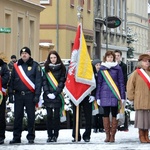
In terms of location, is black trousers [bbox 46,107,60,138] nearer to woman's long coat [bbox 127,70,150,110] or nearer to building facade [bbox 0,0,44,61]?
woman's long coat [bbox 127,70,150,110]

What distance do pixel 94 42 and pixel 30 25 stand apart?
57.5 ft

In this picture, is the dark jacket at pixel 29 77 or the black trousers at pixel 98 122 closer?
the dark jacket at pixel 29 77

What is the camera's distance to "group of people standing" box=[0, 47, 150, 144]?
55.6 ft

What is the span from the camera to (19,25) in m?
39.0

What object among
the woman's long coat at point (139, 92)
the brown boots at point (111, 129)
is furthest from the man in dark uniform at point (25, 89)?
the woman's long coat at point (139, 92)

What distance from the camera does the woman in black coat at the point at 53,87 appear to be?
1719cm

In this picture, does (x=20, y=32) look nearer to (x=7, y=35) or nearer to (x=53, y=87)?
(x=7, y=35)

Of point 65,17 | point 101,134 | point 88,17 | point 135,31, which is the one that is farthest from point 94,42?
point 101,134

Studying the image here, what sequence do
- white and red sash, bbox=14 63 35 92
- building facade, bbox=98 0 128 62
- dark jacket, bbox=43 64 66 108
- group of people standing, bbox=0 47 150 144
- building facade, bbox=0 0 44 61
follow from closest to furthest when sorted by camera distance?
1. white and red sash, bbox=14 63 35 92
2. group of people standing, bbox=0 47 150 144
3. dark jacket, bbox=43 64 66 108
4. building facade, bbox=0 0 44 61
5. building facade, bbox=98 0 128 62

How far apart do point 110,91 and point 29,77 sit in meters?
1.64

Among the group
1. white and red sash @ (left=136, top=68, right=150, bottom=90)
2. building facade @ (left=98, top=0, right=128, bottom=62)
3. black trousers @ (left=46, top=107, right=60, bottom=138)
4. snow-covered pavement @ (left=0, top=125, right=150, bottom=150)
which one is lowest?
snow-covered pavement @ (left=0, top=125, right=150, bottom=150)

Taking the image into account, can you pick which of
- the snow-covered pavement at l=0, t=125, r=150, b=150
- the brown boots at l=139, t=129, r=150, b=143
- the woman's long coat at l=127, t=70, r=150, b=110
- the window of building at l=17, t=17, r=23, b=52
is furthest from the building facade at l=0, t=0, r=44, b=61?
the brown boots at l=139, t=129, r=150, b=143

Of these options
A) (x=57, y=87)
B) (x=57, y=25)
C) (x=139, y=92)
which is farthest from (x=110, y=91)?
(x=57, y=25)

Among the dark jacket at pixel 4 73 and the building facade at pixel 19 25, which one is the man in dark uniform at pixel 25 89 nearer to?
the dark jacket at pixel 4 73
